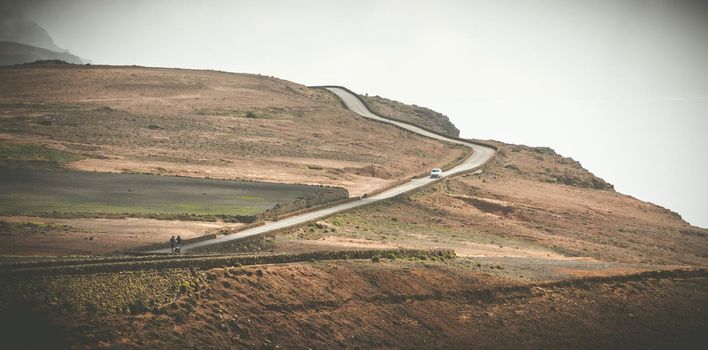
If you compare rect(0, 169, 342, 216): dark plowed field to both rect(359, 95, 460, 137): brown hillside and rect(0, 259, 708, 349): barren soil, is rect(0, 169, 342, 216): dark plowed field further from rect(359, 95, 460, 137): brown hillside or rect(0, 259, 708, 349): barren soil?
rect(359, 95, 460, 137): brown hillside

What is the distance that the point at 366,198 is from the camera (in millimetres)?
54875

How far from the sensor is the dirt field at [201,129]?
62.8 meters

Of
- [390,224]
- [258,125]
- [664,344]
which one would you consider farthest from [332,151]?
[664,344]

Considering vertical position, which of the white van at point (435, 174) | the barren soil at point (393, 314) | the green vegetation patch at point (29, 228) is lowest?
the green vegetation patch at point (29, 228)

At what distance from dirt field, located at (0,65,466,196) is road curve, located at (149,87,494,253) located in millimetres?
2683

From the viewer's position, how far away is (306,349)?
22.3m

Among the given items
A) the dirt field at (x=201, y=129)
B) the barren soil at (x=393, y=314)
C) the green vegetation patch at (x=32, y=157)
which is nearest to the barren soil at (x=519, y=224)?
the dirt field at (x=201, y=129)

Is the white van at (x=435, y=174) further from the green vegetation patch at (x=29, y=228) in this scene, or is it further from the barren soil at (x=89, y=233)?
the green vegetation patch at (x=29, y=228)

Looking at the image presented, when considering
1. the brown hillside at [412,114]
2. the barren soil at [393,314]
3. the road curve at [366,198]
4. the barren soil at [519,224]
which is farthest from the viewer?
the brown hillside at [412,114]

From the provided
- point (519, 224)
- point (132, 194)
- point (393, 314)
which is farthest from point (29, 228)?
point (519, 224)

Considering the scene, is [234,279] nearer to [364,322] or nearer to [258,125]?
[364,322]

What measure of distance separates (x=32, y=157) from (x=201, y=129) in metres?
27.0

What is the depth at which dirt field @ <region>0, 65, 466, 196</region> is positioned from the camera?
62.8 m

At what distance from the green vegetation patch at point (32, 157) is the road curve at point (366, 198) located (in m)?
20.7
